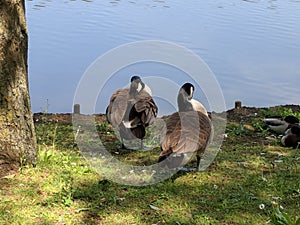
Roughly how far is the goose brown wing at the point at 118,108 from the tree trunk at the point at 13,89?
1684 millimetres

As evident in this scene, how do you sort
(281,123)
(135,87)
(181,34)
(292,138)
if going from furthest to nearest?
(181,34)
(281,123)
(292,138)
(135,87)

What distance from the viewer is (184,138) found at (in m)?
5.66

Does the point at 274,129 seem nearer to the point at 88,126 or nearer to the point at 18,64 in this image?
the point at 88,126

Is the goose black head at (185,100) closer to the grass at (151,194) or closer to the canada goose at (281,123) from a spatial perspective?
the grass at (151,194)

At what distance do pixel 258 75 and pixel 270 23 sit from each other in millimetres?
7750

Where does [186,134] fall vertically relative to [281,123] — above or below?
above

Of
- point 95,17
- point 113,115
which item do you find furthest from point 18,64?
point 95,17

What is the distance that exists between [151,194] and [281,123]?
4.14 meters

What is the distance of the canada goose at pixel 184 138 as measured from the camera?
218 inches

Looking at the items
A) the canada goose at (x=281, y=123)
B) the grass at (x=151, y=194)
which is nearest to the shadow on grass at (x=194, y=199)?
the grass at (x=151, y=194)

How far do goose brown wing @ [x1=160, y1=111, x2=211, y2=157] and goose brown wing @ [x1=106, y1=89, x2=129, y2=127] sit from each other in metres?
0.93

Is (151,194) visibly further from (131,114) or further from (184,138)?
(131,114)

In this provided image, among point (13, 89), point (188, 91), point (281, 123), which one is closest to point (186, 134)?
point (188, 91)

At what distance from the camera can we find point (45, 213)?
14.6 feet
